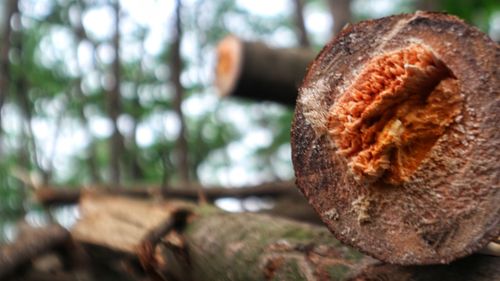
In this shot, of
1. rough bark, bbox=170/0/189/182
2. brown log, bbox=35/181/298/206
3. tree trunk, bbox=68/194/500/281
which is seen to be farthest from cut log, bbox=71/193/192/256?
rough bark, bbox=170/0/189/182

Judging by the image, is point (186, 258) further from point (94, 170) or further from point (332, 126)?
point (94, 170)

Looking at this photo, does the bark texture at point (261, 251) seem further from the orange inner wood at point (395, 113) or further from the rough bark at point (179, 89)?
the rough bark at point (179, 89)

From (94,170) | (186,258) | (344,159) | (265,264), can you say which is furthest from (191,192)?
(94,170)

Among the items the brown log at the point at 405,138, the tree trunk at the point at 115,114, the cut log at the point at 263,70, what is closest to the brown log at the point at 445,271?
the brown log at the point at 405,138

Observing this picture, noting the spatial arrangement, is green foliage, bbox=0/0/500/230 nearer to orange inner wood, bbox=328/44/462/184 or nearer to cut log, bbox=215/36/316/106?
cut log, bbox=215/36/316/106

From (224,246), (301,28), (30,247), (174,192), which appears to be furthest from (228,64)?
(301,28)
